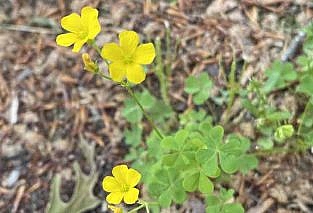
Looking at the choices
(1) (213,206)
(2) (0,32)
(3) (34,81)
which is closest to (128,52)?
(1) (213,206)

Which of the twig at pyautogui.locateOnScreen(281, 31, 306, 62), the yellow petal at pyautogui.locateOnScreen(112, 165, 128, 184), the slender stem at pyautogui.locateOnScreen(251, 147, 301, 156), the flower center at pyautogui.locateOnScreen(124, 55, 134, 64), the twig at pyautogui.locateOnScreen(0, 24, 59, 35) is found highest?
the twig at pyautogui.locateOnScreen(0, 24, 59, 35)

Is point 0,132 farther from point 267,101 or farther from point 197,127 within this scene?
point 267,101

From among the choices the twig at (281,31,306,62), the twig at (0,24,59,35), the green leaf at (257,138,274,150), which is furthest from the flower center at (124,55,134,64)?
the twig at (0,24,59,35)

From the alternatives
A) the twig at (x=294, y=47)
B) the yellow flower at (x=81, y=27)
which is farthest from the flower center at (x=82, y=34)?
the twig at (x=294, y=47)

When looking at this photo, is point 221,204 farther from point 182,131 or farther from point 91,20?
point 91,20

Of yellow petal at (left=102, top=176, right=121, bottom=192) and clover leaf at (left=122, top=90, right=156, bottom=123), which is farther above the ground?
clover leaf at (left=122, top=90, right=156, bottom=123)

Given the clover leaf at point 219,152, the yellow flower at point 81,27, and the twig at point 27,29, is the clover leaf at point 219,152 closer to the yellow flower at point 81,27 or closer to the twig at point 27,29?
the yellow flower at point 81,27

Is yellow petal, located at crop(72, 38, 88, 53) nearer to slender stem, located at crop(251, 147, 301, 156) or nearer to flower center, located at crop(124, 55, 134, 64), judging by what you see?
flower center, located at crop(124, 55, 134, 64)
